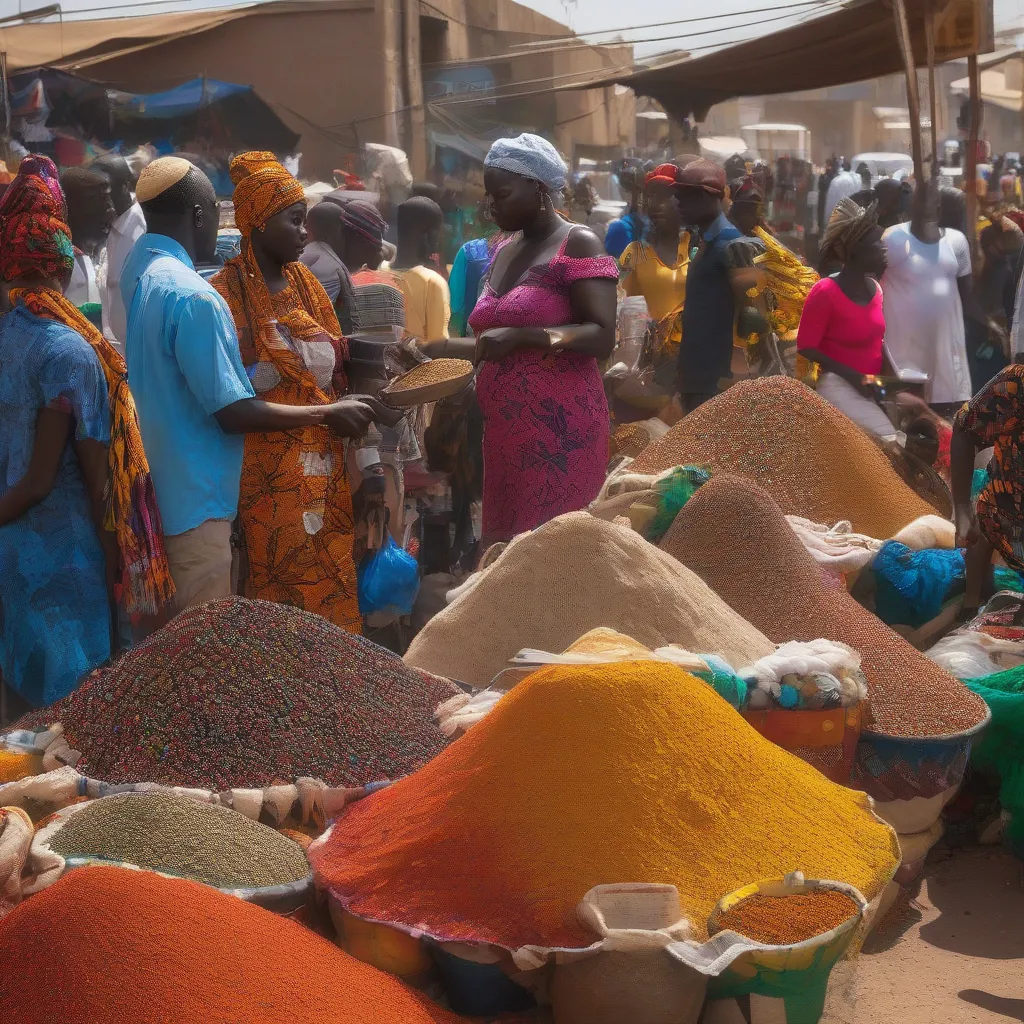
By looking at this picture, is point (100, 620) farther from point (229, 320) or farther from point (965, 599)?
point (965, 599)

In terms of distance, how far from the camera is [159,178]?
9.79 feet

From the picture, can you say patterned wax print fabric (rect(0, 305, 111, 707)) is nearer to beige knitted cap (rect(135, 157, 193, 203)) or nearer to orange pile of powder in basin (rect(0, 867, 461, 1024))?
beige knitted cap (rect(135, 157, 193, 203))

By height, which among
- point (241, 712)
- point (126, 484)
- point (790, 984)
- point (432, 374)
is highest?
point (432, 374)

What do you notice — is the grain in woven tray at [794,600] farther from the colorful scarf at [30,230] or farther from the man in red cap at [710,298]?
the man in red cap at [710,298]

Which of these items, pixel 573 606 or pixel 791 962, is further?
pixel 573 606

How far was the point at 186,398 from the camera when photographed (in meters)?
2.94

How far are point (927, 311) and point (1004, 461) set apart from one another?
2.69 meters

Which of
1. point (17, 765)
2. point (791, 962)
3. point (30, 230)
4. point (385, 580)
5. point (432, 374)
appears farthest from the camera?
point (385, 580)

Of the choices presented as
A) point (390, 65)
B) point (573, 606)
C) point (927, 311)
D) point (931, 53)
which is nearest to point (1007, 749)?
point (573, 606)

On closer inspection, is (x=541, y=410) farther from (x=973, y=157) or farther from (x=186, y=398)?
(x=973, y=157)

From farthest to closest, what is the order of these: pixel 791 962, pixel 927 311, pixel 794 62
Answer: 1. pixel 794 62
2. pixel 927 311
3. pixel 791 962

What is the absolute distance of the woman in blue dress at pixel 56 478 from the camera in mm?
2662

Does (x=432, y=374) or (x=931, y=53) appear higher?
(x=931, y=53)

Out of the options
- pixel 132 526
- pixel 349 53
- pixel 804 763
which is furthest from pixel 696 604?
pixel 349 53
